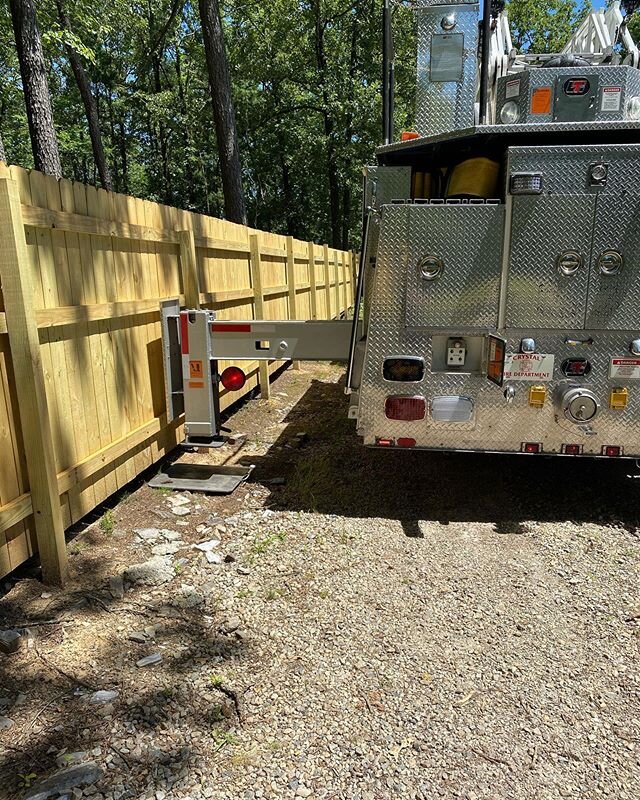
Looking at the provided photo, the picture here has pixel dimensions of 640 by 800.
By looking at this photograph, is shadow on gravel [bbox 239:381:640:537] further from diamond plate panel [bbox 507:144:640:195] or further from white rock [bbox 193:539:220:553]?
diamond plate panel [bbox 507:144:640:195]

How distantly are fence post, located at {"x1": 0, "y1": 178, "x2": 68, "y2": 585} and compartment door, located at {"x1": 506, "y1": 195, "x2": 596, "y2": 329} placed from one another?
2901 millimetres

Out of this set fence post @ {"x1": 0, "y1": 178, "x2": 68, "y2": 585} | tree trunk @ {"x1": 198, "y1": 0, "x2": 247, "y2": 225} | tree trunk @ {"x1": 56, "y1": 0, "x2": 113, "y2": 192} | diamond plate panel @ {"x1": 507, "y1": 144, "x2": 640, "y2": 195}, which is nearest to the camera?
fence post @ {"x1": 0, "y1": 178, "x2": 68, "y2": 585}

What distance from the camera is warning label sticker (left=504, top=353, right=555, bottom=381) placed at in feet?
12.8

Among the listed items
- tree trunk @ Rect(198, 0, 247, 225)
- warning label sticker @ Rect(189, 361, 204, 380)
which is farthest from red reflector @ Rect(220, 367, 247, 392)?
tree trunk @ Rect(198, 0, 247, 225)

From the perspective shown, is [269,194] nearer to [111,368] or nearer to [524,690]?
[111,368]

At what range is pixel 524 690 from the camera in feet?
8.36

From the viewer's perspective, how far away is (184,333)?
4941 millimetres

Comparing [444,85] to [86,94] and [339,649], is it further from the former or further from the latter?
[86,94]

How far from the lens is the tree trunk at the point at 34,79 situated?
33.4ft

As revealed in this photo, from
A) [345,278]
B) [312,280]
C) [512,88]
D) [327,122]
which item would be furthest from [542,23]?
[512,88]

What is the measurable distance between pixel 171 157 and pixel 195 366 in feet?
105

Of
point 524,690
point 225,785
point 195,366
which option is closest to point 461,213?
point 195,366

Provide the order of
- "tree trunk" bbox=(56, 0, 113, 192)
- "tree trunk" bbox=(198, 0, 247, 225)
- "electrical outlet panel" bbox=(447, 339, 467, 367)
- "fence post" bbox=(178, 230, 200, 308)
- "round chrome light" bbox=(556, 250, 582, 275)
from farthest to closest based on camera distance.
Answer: "tree trunk" bbox=(56, 0, 113, 192), "tree trunk" bbox=(198, 0, 247, 225), "fence post" bbox=(178, 230, 200, 308), "electrical outlet panel" bbox=(447, 339, 467, 367), "round chrome light" bbox=(556, 250, 582, 275)

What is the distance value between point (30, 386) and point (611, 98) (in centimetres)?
427
